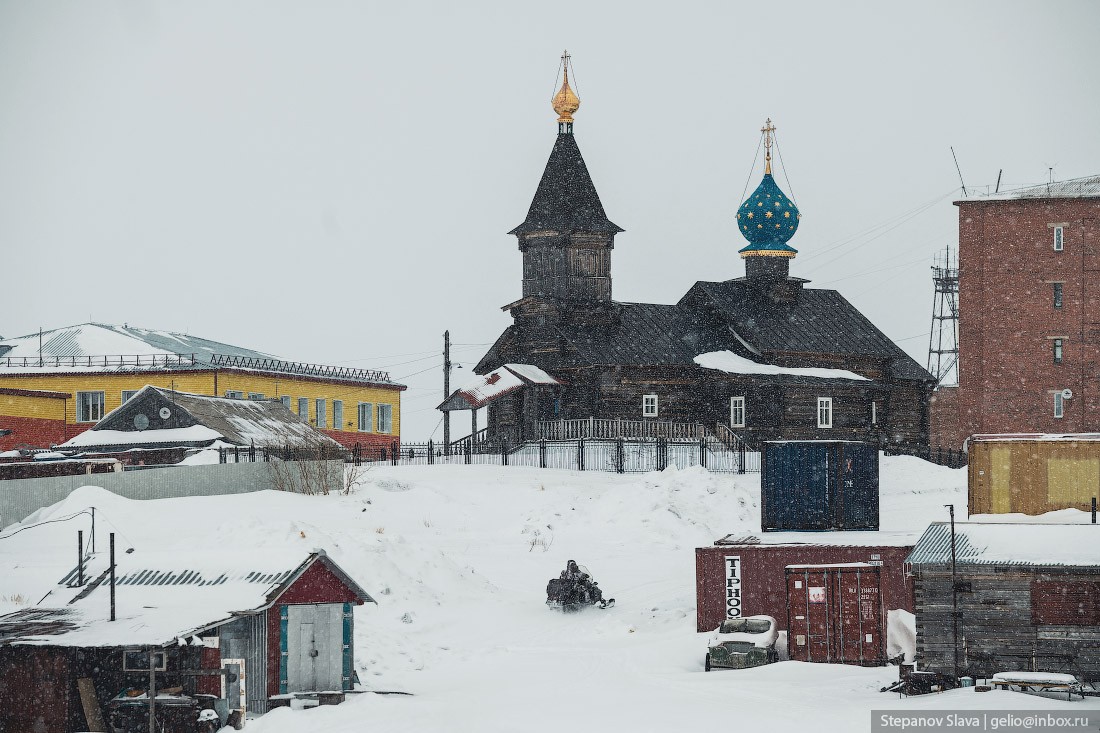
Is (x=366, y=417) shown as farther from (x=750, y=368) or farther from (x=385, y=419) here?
(x=750, y=368)

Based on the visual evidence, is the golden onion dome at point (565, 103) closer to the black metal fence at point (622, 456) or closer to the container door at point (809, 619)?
the black metal fence at point (622, 456)

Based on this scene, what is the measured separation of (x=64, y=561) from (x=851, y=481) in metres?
16.9

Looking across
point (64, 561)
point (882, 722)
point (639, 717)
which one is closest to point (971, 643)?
point (882, 722)

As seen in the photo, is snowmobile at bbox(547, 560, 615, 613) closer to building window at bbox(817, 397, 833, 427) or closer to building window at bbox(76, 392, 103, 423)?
building window at bbox(817, 397, 833, 427)

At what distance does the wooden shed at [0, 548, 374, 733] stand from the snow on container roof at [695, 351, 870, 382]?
3121 centimetres

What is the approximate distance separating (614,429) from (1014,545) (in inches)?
1118

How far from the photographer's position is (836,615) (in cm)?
2786

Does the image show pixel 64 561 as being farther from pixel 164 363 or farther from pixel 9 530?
pixel 164 363

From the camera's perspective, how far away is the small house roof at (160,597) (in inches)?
881

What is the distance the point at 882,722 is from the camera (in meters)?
21.1

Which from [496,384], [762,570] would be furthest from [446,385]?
[762,570]

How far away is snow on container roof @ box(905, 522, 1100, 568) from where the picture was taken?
2467cm

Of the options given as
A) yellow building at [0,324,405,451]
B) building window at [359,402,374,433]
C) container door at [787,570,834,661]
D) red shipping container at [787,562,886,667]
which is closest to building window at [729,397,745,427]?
yellow building at [0,324,405,451]

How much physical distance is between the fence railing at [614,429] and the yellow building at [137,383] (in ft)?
46.0
